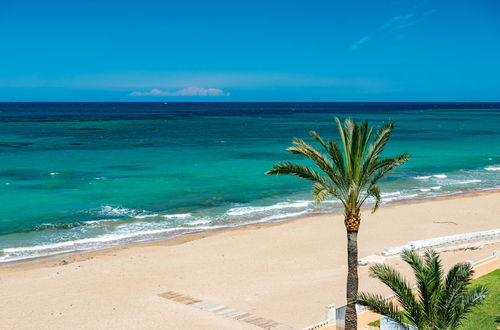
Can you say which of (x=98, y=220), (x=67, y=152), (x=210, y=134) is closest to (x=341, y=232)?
(x=98, y=220)

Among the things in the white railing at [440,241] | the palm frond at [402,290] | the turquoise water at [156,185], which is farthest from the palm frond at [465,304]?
the turquoise water at [156,185]

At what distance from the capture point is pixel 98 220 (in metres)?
32.9

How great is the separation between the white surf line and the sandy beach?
0.32 meters

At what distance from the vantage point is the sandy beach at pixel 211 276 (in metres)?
17.6

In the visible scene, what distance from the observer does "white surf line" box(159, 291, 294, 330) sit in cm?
1669

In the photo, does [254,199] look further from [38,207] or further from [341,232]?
[38,207]

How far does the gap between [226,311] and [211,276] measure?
3983mm

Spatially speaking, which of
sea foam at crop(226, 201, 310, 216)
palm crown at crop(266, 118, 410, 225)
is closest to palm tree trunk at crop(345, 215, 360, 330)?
palm crown at crop(266, 118, 410, 225)

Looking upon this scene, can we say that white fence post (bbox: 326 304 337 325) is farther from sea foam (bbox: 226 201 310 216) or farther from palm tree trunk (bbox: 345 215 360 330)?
sea foam (bbox: 226 201 310 216)

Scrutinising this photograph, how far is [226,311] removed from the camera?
17891 mm

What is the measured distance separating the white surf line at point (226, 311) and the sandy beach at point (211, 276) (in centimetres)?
32

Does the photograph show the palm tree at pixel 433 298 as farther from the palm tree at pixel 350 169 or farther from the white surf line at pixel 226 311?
the white surf line at pixel 226 311

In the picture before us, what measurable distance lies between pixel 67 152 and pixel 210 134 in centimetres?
3369

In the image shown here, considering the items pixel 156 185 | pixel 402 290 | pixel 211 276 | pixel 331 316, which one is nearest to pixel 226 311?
pixel 331 316
